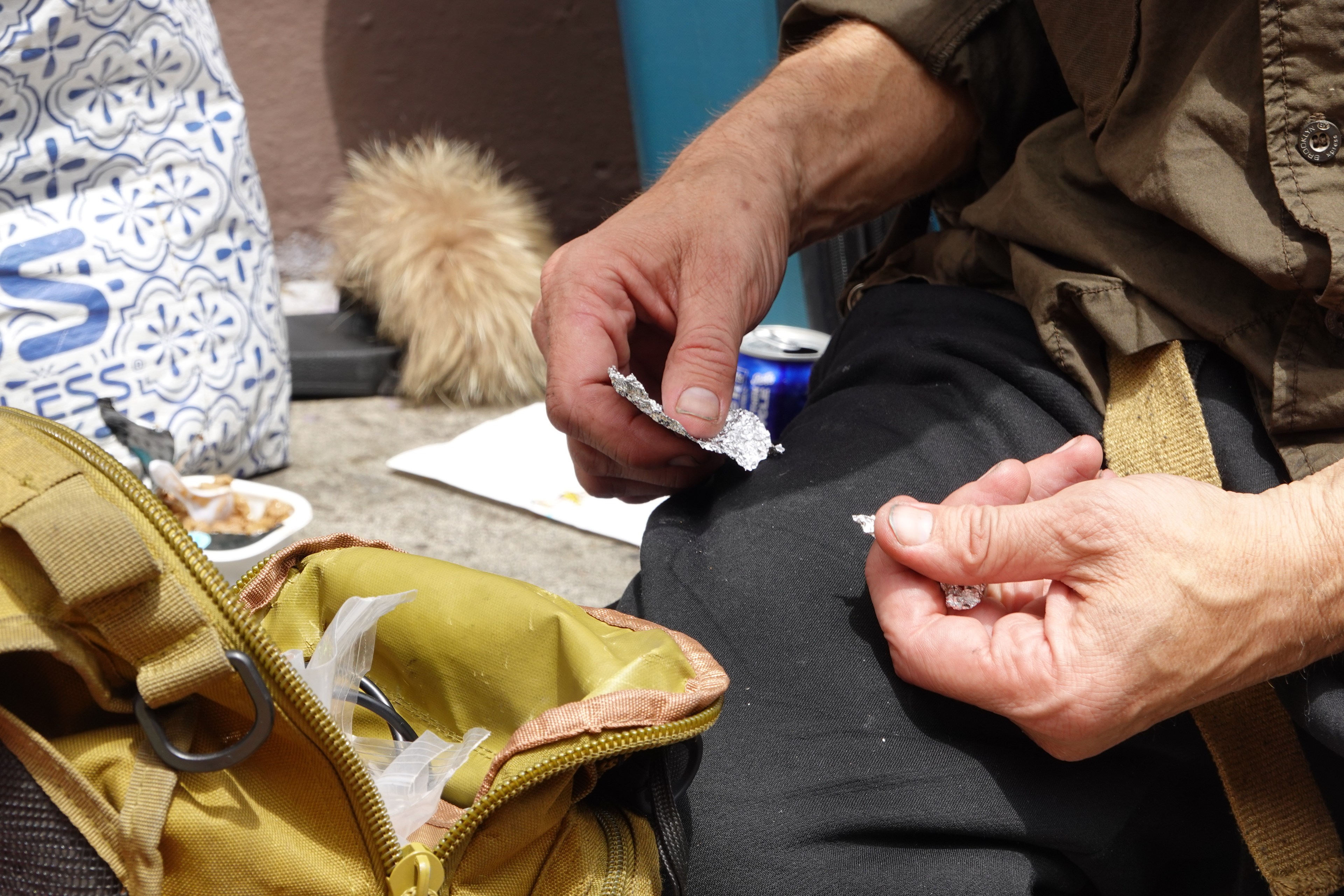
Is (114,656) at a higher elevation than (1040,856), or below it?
higher

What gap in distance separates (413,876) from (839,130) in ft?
2.35

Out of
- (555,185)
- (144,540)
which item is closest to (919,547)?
(144,540)

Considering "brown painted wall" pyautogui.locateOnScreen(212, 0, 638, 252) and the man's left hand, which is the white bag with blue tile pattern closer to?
"brown painted wall" pyautogui.locateOnScreen(212, 0, 638, 252)

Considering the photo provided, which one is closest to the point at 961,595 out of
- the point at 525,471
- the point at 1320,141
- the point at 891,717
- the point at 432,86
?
the point at 891,717

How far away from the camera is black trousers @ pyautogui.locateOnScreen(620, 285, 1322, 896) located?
0.55 metres

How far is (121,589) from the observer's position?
0.38 m

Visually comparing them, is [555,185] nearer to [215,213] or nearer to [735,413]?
[215,213]

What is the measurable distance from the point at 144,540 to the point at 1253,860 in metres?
0.60

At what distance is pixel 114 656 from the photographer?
15.7 inches

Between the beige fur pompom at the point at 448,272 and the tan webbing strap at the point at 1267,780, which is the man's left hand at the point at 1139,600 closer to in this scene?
the tan webbing strap at the point at 1267,780

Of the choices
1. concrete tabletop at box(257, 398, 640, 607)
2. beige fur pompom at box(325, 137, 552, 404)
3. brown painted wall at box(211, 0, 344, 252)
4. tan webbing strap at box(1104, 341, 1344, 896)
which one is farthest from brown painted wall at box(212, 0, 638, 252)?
tan webbing strap at box(1104, 341, 1344, 896)

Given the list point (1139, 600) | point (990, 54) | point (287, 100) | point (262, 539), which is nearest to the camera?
point (1139, 600)

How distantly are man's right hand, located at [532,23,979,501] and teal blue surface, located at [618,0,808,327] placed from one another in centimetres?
70

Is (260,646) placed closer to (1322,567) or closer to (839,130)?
(1322,567)
